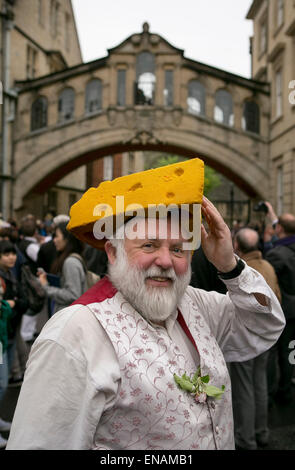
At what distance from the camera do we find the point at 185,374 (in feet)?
5.26

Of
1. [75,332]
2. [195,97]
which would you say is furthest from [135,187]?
[195,97]

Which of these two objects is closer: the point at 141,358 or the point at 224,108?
the point at 141,358

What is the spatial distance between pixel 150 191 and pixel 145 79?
57.2ft

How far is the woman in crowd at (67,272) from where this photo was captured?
4098 mm

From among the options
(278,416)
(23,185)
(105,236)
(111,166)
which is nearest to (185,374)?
(105,236)

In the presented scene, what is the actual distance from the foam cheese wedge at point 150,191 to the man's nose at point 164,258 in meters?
0.18

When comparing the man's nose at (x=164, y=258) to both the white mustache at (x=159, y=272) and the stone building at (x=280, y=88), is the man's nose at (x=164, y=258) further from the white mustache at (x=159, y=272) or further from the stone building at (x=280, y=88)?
the stone building at (x=280, y=88)

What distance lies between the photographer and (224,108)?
17.8 metres

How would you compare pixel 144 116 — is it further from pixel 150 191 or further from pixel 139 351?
pixel 139 351


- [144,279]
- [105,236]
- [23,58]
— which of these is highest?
[23,58]

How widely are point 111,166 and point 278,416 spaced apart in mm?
32714

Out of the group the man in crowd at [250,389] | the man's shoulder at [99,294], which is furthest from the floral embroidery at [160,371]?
the man in crowd at [250,389]

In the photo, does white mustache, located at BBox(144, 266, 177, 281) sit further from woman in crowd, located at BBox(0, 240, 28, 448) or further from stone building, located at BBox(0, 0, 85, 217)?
stone building, located at BBox(0, 0, 85, 217)
